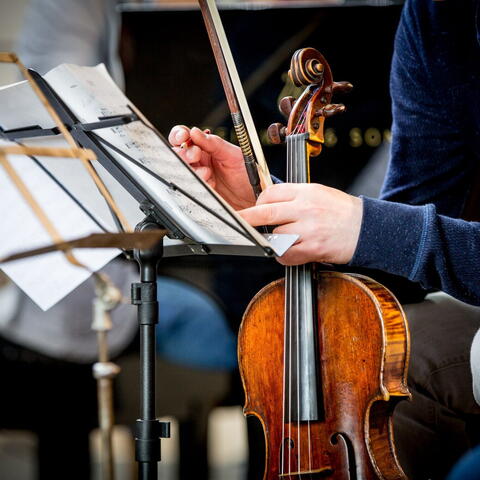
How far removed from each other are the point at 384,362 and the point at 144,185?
0.36 m

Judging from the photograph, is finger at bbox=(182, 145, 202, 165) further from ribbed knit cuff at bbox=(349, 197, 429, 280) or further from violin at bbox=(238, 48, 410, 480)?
ribbed knit cuff at bbox=(349, 197, 429, 280)

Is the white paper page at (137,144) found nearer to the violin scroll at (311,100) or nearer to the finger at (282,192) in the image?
the finger at (282,192)

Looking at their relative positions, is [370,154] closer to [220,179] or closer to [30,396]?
[220,179]

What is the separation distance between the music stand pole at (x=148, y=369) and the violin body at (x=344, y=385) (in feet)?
0.56

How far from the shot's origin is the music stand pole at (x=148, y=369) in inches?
33.9

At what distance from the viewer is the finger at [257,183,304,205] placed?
871 mm

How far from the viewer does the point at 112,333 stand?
167cm

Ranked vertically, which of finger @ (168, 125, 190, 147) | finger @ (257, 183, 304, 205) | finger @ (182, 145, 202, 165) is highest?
finger @ (168, 125, 190, 147)

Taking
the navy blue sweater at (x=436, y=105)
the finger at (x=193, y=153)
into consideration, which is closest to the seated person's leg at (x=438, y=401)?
the navy blue sweater at (x=436, y=105)

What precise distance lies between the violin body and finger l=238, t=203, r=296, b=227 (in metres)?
0.12

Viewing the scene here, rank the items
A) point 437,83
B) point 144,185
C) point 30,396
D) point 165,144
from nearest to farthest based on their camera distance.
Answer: point 165,144
point 144,185
point 437,83
point 30,396

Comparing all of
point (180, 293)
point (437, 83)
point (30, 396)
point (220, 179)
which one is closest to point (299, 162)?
point (220, 179)

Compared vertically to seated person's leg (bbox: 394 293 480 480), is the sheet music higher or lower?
higher

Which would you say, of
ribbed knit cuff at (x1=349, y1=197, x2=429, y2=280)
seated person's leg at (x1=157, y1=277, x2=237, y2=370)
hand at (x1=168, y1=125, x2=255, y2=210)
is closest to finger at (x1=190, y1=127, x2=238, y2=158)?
hand at (x1=168, y1=125, x2=255, y2=210)
